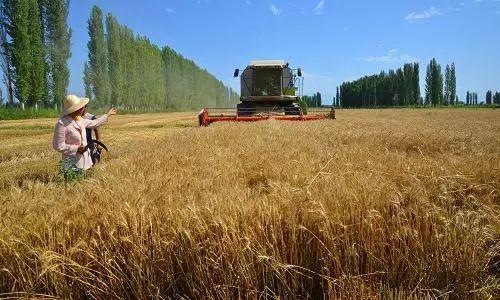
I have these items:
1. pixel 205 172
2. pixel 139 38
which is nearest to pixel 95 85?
pixel 139 38

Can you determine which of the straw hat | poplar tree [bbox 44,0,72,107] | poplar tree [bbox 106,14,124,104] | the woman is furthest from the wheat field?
poplar tree [bbox 106,14,124,104]

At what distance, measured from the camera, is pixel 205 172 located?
13.4ft

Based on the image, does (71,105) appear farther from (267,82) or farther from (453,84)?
(453,84)

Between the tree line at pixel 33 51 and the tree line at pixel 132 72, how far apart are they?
27.0ft

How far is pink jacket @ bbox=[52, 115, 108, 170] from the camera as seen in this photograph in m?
5.34

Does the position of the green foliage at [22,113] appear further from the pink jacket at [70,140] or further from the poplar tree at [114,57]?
the pink jacket at [70,140]

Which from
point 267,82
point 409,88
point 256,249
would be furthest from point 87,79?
point 409,88

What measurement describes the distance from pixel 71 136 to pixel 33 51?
37604mm

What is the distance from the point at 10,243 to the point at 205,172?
1.97 meters

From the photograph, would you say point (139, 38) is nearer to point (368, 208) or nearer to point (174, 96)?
point (174, 96)

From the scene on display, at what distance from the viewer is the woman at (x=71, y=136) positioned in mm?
5336

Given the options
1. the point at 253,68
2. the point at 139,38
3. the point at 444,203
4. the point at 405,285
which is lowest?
the point at 405,285

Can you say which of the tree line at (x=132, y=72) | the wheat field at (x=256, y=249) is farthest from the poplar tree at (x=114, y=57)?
the wheat field at (x=256, y=249)

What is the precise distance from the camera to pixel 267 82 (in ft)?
72.9
